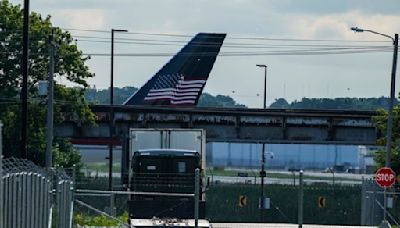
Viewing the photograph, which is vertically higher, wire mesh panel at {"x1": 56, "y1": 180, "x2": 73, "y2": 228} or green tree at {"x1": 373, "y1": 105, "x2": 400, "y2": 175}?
green tree at {"x1": 373, "y1": 105, "x2": 400, "y2": 175}

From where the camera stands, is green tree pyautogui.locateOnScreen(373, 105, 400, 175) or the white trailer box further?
green tree pyautogui.locateOnScreen(373, 105, 400, 175)

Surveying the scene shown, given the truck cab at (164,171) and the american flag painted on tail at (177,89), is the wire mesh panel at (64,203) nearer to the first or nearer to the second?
the truck cab at (164,171)

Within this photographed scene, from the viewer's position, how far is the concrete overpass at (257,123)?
252ft

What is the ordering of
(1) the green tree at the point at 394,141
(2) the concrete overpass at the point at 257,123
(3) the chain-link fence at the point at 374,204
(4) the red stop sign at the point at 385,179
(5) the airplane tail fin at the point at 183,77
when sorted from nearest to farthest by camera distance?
(4) the red stop sign at the point at 385,179 → (3) the chain-link fence at the point at 374,204 → (1) the green tree at the point at 394,141 → (2) the concrete overpass at the point at 257,123 → (5) the airplane tail fin at the point at 183,77

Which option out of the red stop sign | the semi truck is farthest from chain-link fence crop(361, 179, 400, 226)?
the semi truck

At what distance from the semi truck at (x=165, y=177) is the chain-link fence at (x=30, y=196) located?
789 centimetres

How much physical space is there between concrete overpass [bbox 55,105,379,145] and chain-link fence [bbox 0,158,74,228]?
51.1 meters

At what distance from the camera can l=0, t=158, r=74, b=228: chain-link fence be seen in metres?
17.4

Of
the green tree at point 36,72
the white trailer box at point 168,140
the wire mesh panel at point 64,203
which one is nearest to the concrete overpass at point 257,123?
the green tree at point 36,72

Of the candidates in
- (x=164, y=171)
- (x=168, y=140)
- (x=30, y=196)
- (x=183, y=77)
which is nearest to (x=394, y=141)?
(x=183, y=77)

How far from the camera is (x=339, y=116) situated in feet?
258

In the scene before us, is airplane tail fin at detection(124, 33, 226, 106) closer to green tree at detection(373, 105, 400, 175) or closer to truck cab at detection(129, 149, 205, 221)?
green tree at detection(373, 105, 400, 175)

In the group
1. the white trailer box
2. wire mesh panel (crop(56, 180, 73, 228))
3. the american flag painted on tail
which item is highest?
the american flag painted on tail

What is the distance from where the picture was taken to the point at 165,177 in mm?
37938
